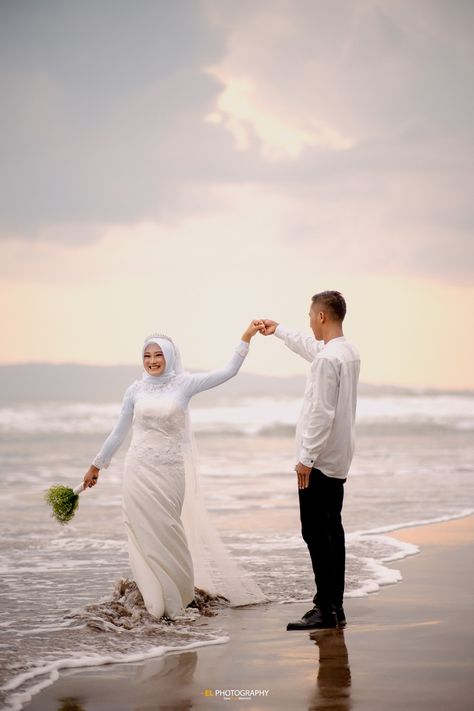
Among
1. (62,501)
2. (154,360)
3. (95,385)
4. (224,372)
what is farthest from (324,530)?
(95,385)

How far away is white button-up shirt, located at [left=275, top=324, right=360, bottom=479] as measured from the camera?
5.72m

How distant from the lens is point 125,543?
30.1 ft

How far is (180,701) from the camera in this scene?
441 centimetres

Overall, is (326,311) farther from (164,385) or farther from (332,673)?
(332,673)

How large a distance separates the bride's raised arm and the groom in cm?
62

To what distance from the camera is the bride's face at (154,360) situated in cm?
642

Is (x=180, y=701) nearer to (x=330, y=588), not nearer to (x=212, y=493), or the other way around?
(x=330, y=588)

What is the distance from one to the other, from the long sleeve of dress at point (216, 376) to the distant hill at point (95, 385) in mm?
31592

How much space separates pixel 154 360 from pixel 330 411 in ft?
4.18

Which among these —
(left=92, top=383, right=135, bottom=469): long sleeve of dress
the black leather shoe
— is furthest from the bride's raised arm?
the black leather shoe

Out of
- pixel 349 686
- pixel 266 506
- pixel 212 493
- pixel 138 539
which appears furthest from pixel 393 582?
pixel 212 493

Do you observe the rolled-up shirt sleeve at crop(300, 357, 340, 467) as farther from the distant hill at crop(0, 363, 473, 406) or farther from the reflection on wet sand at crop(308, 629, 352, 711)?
the distant hill at crop(0, 363, 473, 406)

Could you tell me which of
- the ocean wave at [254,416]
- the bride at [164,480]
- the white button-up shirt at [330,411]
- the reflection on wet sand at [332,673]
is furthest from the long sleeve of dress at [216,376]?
the ocean wave at [254,416]

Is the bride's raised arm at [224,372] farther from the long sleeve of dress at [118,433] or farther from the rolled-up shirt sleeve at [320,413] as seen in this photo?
the rolled-up shirt sleeve at [320,413]
